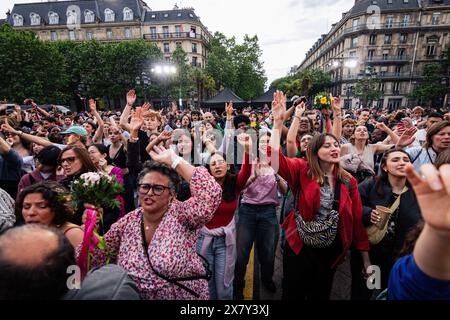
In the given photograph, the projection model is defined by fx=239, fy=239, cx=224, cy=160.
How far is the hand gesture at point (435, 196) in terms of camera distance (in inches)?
30.4

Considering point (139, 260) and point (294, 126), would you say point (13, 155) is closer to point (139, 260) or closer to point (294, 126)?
point (139, 260)

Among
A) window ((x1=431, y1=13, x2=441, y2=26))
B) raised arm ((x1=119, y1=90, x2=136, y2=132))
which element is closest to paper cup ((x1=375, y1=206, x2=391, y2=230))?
→ raised arm ((x1=119, y1=90, x2=136, y2=132))

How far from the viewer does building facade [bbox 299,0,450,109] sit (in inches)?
1746

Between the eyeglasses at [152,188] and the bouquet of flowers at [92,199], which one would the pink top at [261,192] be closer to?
the eyeglasses at [152,188]

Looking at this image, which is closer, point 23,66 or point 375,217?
point 375,217

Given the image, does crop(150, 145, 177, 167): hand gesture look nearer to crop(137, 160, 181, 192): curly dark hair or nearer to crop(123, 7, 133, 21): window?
crop(137, 160, 181, 192): curly dark hair

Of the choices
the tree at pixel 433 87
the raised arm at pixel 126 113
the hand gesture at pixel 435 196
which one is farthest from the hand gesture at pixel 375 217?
the tree at pixel 433 87

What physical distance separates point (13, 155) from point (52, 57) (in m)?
31.5

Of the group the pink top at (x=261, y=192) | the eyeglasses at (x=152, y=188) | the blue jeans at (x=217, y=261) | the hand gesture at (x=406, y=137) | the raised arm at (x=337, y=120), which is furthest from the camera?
the raised arm at (x=337, y=120)

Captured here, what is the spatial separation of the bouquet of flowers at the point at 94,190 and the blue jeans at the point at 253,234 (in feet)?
5.44

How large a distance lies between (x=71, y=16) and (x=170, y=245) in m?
58.3

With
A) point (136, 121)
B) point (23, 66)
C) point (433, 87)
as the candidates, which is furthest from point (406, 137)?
point (433, 87)

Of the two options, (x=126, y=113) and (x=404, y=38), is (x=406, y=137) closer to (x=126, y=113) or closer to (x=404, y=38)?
(x=126, y=113)

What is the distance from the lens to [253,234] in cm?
308
